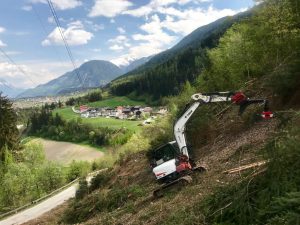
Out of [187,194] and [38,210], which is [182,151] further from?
[38,210]

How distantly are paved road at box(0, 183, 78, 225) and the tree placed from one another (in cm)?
2222

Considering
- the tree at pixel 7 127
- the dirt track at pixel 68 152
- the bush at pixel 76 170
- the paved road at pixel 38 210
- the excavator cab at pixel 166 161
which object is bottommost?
the dirt track at pixel 68 152

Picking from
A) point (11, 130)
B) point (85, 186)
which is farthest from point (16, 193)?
point (85, 186)

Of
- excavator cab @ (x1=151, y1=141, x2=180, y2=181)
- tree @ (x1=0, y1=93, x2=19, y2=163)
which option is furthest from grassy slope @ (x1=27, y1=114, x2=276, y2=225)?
tree @ (x1=0, y1=93, x2=19, y2=163)

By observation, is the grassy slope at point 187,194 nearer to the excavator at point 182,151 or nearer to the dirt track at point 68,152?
the excavator at point 182,151

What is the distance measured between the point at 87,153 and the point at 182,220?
12778 cm

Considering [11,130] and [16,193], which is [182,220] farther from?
[11,130]

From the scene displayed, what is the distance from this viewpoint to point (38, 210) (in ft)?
150

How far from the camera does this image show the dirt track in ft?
443

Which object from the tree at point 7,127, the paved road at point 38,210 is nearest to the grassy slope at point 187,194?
the paved road at point 38,210

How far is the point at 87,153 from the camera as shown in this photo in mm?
139250

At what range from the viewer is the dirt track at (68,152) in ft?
443

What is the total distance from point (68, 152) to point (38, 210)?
102 metres

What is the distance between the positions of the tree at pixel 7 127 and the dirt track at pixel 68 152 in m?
56.9
